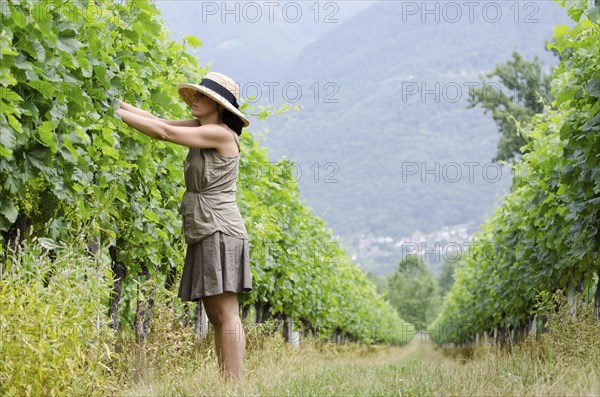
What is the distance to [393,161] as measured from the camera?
19525 centimetres

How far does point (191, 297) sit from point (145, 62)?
7.61 feet

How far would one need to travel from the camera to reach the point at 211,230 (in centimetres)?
539

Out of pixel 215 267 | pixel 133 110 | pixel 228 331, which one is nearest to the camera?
pixel 215 267

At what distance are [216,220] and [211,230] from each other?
0.08 m

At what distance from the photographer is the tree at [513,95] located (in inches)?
1324

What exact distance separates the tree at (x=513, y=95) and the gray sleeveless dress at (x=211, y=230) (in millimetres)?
28066

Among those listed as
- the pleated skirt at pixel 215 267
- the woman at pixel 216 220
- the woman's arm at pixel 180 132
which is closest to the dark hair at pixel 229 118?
the woman at pixel 216 220

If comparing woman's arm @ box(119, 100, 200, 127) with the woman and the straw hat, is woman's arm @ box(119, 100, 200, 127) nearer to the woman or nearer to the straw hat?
the woman

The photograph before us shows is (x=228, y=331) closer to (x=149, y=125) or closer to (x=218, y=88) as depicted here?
(x=149, y=125)

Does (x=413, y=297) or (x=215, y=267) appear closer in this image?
(x=215, y=267)

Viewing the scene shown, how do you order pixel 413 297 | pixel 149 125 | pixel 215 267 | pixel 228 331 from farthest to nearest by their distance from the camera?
pixel 413 297, pixel 228 331, pixel 215 267, pixel 149 125

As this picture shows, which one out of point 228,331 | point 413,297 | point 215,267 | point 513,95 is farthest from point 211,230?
point 413,297

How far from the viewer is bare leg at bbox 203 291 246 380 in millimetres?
5461

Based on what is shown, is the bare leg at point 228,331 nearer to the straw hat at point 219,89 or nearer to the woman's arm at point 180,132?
the woman's arm at point 180,132
